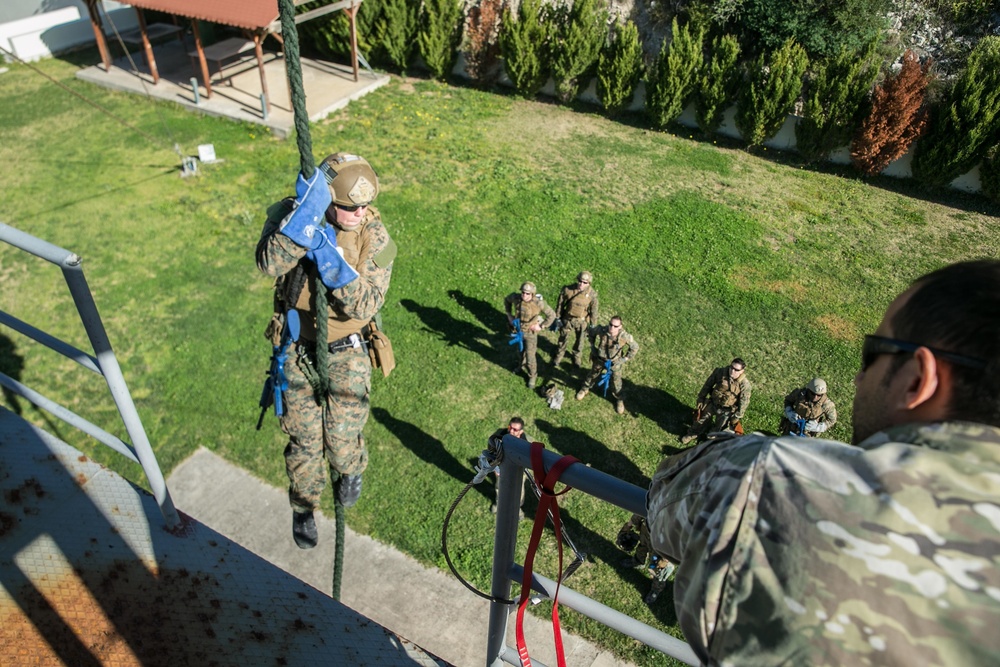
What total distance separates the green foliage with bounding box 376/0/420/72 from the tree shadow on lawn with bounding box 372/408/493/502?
47.4 ft

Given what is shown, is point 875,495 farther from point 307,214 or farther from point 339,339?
point 339,339

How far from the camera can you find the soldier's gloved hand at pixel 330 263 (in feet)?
13.7

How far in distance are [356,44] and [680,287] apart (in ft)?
41.9

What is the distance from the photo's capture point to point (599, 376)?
9867mm

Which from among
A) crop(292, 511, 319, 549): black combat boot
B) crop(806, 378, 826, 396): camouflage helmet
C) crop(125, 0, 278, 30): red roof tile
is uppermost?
crop(125, 0, 278, 30): red roof tile

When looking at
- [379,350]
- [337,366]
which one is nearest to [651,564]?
[379,350]

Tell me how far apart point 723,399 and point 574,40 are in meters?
12.9

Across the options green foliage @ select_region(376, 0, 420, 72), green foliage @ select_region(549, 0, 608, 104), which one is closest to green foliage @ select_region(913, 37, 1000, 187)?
green foliage @ select_region(549, 0, 608, 104)

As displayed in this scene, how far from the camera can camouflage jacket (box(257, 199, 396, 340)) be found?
424cm

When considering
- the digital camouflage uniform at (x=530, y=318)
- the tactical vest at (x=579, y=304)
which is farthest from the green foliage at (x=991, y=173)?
the digital camouflage uniform at (x=530, y=318)

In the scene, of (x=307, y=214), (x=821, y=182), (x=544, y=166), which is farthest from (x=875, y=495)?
(x=821, y=182)

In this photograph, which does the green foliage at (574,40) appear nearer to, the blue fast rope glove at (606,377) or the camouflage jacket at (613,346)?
the camouflage jacket at (613,346)

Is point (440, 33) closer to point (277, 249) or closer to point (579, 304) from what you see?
point (579, 304)

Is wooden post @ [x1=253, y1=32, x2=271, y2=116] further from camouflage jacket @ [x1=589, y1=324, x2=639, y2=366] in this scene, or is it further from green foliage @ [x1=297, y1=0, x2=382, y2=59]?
camouflage jacket @ [x1=589, y1=324, x2=639, y2=366]
